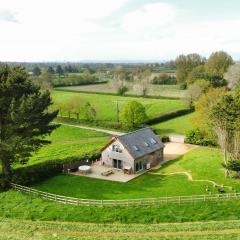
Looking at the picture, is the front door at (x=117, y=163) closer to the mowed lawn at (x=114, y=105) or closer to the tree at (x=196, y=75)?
the mowed lawn at (x=114, y=105)

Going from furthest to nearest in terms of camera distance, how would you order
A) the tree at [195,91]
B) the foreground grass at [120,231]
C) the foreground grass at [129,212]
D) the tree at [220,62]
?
the tree at [220,62] < the tree at [195,91] < the foreground grass at [129,212] < the foreground grass at [120,231]

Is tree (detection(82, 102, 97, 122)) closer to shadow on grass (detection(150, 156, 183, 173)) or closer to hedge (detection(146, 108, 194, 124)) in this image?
hedge (detection(146, 108, 194, 124))

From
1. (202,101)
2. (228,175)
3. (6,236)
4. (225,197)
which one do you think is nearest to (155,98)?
(202,101)

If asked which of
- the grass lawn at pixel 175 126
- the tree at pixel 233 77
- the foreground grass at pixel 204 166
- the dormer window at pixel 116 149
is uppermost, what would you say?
the tree at pixel 233 77

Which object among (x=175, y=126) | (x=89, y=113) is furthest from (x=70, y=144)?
(x=175, y=126)

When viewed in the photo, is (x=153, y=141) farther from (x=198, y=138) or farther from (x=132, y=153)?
(x=198, y=138)

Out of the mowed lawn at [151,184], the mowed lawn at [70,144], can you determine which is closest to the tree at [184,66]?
the mowed lawn at [70,144]

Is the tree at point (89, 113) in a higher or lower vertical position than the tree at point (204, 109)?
lower
